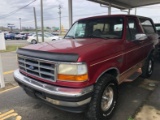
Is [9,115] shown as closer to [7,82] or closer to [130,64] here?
[7,82]

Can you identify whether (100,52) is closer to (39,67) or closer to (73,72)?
(73,72)

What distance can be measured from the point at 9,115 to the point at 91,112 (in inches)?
70.8

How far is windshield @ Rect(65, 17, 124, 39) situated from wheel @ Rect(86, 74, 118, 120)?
1.16m

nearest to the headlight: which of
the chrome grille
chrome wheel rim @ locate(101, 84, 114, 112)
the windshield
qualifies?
the chrome grille

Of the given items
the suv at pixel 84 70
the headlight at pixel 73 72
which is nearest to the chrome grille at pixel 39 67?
the suv at pixel 84 70

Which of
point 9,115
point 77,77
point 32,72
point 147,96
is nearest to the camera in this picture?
point 77,77

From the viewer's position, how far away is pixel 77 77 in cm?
253

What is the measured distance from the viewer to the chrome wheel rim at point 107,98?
3.12 meters

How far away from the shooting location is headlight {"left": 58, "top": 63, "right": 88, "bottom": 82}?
2.51 metres

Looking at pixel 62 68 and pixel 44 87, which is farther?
pixel 44 87

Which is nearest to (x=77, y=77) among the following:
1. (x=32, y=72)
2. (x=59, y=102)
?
(x=59, y=102)

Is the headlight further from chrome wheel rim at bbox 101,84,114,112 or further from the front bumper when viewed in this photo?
chrome wheel rim at bbox 101,84,114,112

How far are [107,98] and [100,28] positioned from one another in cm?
174

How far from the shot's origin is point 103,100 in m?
3.11
